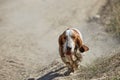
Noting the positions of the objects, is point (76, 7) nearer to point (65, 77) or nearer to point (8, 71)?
point (8, 71)

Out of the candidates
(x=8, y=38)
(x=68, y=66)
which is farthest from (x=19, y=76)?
(x=8, y=38)

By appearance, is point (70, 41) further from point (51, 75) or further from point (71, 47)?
point (51, 75)

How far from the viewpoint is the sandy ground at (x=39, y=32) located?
14.5 metres

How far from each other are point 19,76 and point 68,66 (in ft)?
5.56

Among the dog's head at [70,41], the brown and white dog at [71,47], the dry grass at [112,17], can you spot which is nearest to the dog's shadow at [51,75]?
the brown and white dog at [71,47]

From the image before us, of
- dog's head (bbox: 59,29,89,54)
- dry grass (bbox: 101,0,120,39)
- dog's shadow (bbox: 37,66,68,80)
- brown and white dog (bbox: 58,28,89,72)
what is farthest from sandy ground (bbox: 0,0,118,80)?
dog's head (bbox: 59,29,89,54)

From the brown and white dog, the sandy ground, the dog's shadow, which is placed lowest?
the dog's shadow

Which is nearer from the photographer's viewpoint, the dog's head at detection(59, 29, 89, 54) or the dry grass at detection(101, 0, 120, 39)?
the dog's head at detection(59, 29, 89, 54)

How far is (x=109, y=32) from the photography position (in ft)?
54.3

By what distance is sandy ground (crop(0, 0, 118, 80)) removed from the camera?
1455cm

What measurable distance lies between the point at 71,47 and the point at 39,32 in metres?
6.37

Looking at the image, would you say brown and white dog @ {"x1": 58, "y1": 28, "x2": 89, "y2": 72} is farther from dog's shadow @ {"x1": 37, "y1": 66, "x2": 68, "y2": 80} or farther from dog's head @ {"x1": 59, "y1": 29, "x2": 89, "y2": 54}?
dog's shadow @ {"x1": 37, "y1": 66, "x2": 68, "y2": 80}

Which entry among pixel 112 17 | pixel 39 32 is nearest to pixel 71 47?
pixel 112 17

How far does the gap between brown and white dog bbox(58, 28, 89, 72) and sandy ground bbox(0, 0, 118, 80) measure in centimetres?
86
